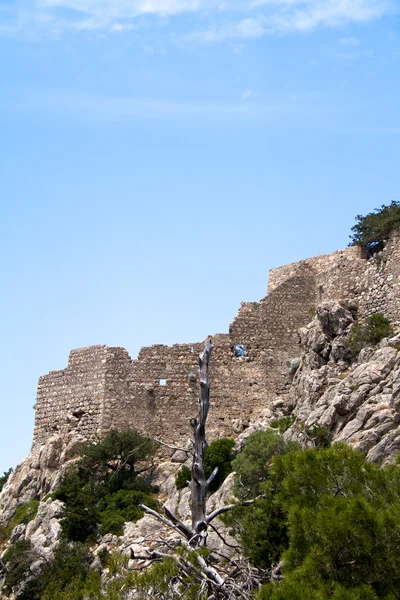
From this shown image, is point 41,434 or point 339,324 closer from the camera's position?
point 339,324

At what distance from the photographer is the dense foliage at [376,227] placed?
108 ft

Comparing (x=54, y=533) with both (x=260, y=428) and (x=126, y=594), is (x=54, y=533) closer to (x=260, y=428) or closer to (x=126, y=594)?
(x=260, y=428)

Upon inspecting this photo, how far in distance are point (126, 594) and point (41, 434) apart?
1712 centimetres

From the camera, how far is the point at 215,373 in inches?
1291

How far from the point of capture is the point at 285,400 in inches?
1252

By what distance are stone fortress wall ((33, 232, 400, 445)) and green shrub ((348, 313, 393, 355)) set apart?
1.18 m

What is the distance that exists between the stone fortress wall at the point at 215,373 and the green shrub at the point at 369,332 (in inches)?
46.5

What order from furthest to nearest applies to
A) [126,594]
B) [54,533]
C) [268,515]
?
[54,533] < [268,515] < [126,594]

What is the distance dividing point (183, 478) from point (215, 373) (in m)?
4.83

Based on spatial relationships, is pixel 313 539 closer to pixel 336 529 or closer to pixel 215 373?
pixel 336 529

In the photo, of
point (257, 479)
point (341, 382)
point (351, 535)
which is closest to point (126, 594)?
point (351, 535)

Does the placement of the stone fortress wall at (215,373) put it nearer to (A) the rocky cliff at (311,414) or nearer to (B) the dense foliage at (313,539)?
(A) the rocky cliff at (311,414)

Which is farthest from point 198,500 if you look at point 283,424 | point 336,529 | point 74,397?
point 74,397

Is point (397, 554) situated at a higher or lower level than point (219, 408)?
lower
